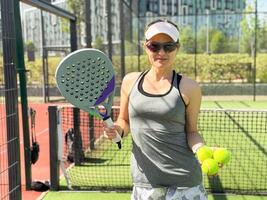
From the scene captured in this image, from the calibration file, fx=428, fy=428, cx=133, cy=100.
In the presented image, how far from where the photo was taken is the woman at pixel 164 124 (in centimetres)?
209

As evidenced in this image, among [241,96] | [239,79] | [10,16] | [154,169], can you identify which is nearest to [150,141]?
[154,169]

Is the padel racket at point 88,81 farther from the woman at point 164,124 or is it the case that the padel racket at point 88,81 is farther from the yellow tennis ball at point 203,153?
the yellow tennis ball at point 203,153

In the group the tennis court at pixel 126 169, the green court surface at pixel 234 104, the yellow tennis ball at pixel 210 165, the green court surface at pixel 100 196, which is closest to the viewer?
the yellow tennis ball at pixel 210 165

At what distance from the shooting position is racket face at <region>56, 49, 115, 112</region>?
2010 mm

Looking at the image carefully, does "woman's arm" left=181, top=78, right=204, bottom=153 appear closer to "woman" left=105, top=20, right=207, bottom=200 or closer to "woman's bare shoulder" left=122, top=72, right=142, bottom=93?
"woman" left=105, top=20, right=207, bottom=200

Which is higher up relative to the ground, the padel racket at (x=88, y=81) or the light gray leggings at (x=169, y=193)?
the padel racket at (x=88, y=81)

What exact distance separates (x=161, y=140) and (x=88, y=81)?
0.46 meters

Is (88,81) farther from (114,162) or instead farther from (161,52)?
(114,162)

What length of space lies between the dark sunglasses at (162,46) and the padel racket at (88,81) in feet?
0.75

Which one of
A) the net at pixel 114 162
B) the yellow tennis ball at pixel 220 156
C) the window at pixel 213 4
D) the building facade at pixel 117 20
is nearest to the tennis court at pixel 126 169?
the net at pixel 114 162

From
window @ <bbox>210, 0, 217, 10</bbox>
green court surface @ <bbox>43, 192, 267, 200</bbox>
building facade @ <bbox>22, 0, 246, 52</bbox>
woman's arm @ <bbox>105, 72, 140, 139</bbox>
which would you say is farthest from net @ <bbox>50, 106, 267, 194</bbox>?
window @ <bbox>210, 0, 217, 10</bbox>

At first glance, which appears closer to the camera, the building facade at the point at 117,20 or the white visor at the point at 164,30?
the white visor at the point at 164,30

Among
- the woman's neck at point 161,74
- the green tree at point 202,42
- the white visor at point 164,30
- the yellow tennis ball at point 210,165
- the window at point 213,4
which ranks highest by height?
the window at point 213,4

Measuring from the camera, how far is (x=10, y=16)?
3.34 meters
